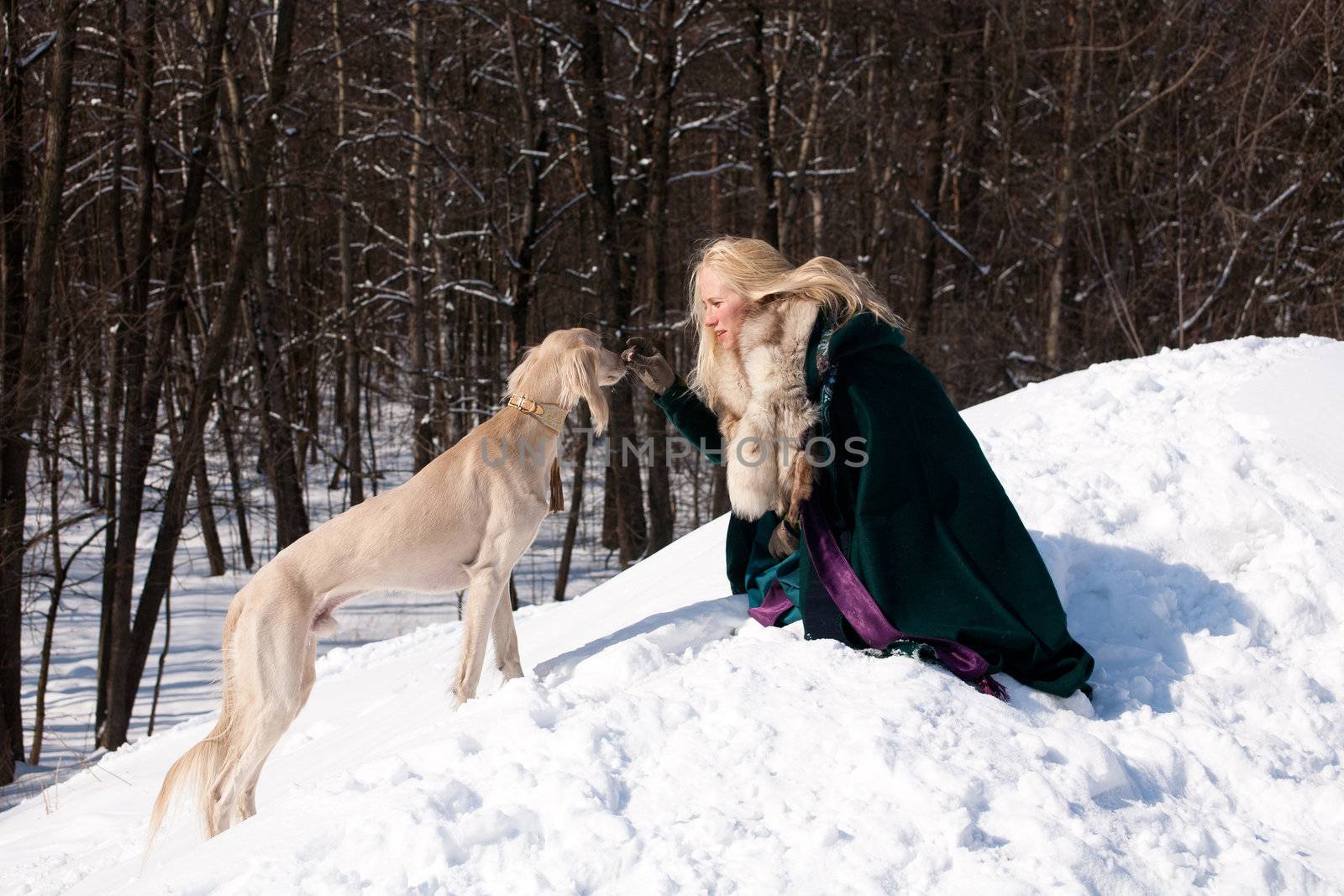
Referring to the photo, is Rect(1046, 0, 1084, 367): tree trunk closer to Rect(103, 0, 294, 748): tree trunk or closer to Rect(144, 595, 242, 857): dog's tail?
Rect(103, 0, 294, 748): tree trunk

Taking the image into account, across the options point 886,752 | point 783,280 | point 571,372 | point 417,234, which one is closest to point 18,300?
point 417,234

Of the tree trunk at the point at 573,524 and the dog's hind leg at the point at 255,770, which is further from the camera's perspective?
the tree trunk at the point at 573,524

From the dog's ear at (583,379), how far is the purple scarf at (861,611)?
91cm

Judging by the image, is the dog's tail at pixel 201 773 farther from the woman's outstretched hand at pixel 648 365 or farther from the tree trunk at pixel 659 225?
the tree trunk at pixel 659 225

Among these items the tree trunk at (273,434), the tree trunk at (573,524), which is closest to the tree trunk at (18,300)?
the tree trunk at (273,434)

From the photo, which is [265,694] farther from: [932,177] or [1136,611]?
[932,177]

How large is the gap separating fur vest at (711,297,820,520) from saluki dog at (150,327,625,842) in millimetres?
542

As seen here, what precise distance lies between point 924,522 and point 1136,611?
4.57ft

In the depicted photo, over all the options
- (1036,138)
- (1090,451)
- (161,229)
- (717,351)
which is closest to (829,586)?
(717,351)

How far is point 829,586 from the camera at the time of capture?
391cm

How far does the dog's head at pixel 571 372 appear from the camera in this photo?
3.97 m

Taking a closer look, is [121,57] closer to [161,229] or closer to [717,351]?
[161,229]

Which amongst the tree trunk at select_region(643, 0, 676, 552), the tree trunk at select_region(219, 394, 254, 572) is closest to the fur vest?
the tree trunk at select_region(219, 394, 254, 572)

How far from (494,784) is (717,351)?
6.60 feet
